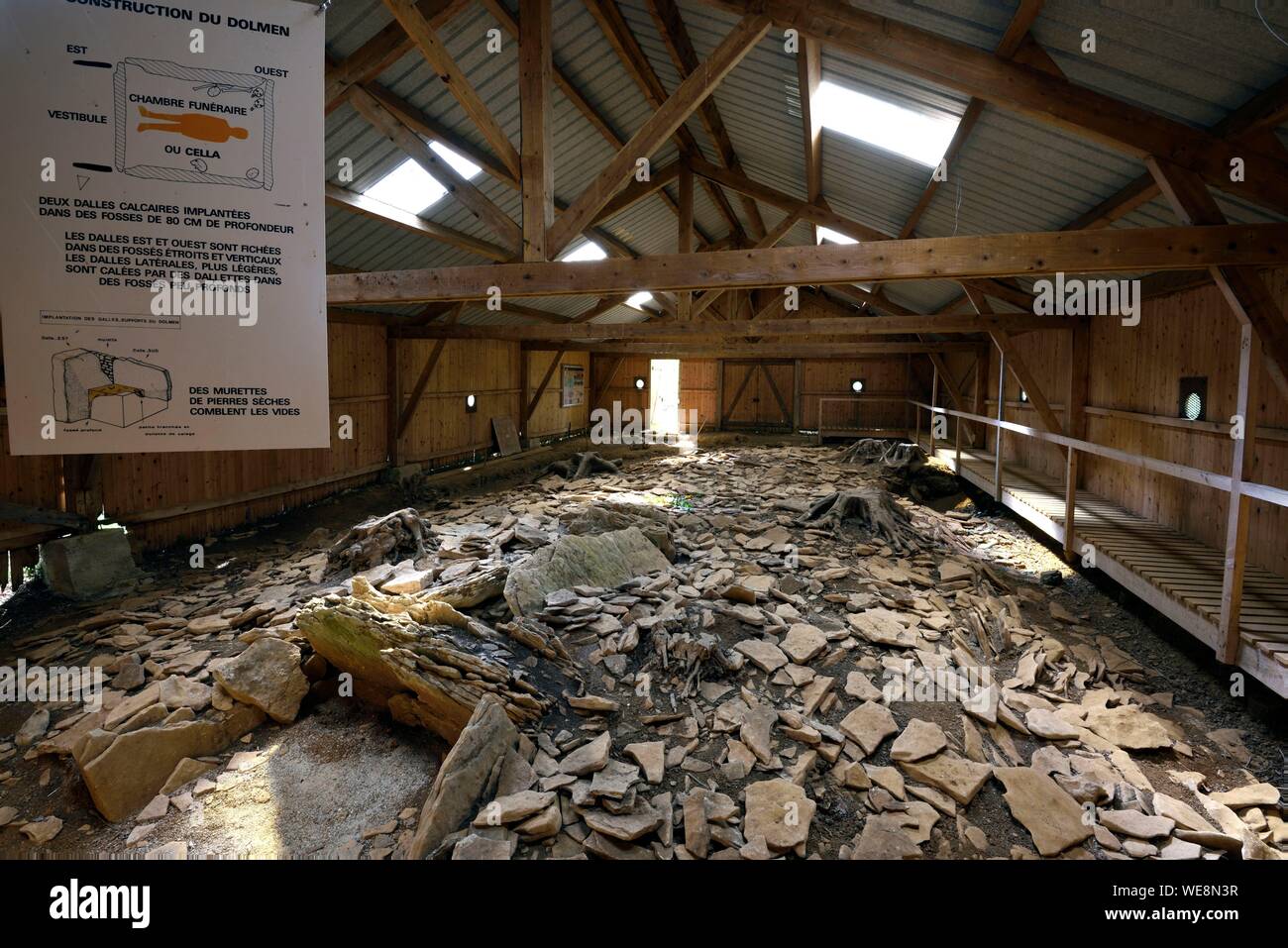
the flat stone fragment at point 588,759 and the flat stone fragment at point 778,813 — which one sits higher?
the flat stone fragment at point 588,759

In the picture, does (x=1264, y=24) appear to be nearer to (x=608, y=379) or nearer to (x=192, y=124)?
(x=192, y=124)

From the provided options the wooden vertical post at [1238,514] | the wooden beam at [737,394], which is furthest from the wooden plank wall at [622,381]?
the wooden vertical post at [1238,514]

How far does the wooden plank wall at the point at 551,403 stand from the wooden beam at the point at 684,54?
10.6 metres

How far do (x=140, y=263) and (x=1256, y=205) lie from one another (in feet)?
25.1

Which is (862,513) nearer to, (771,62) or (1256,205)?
(1256,205)

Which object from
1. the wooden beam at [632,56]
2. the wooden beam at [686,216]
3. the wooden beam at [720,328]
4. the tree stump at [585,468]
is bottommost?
the tree stump at [585,468]

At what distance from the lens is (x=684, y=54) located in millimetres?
7180

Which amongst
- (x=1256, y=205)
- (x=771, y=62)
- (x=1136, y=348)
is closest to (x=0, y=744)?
(x=771, y=62)

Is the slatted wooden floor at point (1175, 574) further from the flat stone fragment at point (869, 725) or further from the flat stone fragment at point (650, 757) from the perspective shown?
the flat stone fragment at point (650, 757)

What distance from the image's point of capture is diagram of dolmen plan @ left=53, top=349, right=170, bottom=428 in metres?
2.45

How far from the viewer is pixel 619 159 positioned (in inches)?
221

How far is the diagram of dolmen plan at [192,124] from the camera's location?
2443 mm

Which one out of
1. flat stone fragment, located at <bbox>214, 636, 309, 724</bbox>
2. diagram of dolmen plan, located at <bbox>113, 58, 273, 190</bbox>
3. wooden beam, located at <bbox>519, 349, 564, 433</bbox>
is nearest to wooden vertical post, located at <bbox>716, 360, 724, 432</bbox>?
wooden beam, located at <bbox>519, 349, 564, 433</bbox>

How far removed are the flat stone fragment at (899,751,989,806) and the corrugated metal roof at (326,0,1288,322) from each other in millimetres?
4681
